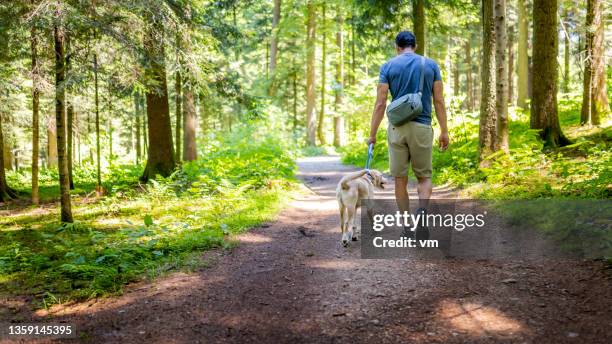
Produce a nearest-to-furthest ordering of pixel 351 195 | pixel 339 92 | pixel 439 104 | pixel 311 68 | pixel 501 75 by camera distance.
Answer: pixel 439 104 → pixel 351 195 → pixel 501 75 → pixel 311 68 → pixel 339 92

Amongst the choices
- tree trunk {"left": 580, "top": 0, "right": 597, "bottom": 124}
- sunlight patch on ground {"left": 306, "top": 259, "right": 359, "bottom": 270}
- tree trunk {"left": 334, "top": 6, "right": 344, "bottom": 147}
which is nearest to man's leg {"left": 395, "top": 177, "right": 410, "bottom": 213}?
sunlight patch on ground {"left": 306, "top": 259, "right": 359, "bottom": 270}

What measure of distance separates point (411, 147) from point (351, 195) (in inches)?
38.6

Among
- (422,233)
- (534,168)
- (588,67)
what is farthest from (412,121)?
(588,67)

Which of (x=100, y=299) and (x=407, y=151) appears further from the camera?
(x=407, y=151)

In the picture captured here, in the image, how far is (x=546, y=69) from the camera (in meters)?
10.2

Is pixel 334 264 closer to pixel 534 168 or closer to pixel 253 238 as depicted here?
pixel 253 238

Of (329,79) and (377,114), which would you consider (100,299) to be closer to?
(377,114)

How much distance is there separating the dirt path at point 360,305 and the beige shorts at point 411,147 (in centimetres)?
107

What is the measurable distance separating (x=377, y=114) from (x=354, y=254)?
5.53 feet

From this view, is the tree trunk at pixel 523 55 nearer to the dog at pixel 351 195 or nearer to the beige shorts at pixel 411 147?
the dog at pixel 351 195

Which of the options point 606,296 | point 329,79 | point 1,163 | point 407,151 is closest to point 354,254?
point 407,151

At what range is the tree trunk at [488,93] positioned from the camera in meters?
9.45

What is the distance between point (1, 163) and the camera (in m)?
13.7

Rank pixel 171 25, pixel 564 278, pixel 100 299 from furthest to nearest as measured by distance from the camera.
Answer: pixel 171 25 → pixel 100 299 → pixel 564 278
